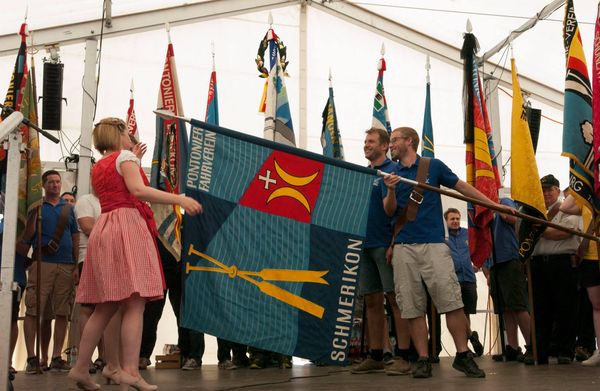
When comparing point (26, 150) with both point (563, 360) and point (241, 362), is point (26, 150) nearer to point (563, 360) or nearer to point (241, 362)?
point (241, 362)

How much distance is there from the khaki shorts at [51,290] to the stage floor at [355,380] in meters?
0.87

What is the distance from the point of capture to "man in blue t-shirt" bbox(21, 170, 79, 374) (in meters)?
7.39

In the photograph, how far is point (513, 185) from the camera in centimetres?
664

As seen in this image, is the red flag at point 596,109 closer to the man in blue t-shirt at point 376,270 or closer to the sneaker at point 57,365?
the man in blue t-shirt at point 376,270

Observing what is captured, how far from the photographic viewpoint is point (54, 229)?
7.43 meters

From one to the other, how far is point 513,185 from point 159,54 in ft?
18.8

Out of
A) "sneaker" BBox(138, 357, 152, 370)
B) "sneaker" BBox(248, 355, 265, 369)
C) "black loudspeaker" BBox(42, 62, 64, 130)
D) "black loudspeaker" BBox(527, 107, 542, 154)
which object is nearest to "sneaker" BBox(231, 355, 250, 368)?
"sneaker" BBox(248, 355, 265, 369)

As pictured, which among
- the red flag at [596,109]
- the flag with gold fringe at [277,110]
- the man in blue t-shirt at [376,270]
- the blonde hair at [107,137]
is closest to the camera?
the blonde hair at [107,137]

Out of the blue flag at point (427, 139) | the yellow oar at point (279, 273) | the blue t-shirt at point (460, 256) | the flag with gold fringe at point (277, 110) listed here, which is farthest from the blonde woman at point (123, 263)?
the blue flag at point (427, 139)

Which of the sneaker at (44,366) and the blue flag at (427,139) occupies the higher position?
the blue flag at (427,139)

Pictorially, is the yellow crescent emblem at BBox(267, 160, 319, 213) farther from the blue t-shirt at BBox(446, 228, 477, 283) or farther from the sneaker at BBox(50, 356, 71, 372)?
the blue t-shirt at BBox(446, 228, 477, 283)

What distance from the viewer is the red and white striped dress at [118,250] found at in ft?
13.6

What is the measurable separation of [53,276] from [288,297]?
3544mm

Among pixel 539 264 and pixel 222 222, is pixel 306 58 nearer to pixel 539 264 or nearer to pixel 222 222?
pixel 539 264
